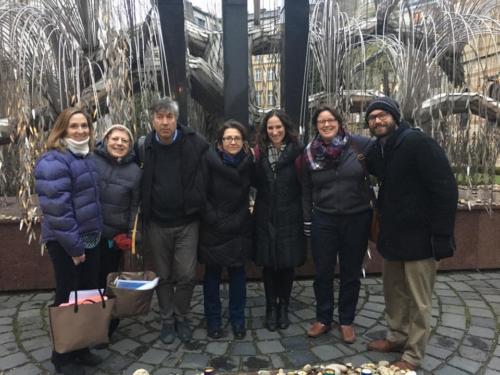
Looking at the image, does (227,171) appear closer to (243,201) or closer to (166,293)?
(243,201)

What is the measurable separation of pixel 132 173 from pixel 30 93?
146cm

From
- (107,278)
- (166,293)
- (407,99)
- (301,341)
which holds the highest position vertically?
(407,99)

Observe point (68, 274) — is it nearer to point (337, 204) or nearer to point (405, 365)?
point (337, 204)

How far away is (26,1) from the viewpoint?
12.8 feet

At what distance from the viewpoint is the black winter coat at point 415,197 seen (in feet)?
7.82

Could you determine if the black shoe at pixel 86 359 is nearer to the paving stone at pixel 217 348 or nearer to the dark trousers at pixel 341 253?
the paving stone at pixel 217 348

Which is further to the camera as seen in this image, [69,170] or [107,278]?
[107,278]

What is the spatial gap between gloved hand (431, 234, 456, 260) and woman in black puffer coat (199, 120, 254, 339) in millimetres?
1320

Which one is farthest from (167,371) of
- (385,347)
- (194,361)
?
(385,347)

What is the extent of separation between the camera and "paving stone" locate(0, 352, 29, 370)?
2.81 metres

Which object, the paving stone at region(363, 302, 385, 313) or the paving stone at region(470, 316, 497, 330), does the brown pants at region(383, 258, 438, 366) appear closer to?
the paving stone at region(363, 302, 385, 313)

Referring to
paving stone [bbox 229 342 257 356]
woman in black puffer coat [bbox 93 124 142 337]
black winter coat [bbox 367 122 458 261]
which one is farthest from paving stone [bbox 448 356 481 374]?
woman in black puffer coat [bbox 93 124 142 337]

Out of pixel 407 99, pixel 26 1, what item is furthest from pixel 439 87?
pixel 26 1

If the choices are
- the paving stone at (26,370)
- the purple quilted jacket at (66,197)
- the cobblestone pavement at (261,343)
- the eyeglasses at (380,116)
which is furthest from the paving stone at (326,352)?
the paving stone at (26,370)
